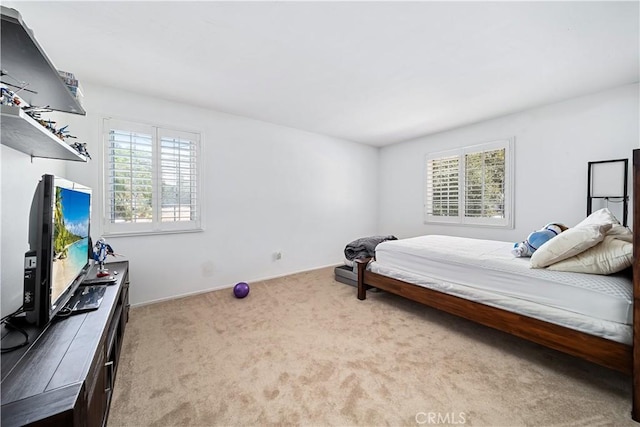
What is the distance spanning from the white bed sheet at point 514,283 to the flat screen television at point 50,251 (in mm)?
2505

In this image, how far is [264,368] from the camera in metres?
1.68

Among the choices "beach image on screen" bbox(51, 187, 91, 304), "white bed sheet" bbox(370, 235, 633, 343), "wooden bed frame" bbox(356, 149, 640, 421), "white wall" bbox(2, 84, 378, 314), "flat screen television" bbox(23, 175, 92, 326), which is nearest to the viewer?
"flat screen television" bbox(23, 175, 92, 326)

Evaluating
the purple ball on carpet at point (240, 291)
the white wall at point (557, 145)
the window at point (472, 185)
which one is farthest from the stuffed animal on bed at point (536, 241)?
the purple ball on carpet at point (240, 291)

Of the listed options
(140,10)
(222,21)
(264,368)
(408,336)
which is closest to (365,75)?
(222,21)

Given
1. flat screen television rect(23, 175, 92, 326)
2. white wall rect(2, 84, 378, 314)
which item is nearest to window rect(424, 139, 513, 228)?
white wall rect(2, 84, 378, 314)

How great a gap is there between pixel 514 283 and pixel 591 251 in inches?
19.3

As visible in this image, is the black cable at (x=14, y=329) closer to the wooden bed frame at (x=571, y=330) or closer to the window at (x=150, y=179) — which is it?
the window at (x=150, y=179)

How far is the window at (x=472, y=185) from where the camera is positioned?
11.1ft

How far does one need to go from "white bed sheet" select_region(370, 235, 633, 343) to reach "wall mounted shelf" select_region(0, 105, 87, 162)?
8.87 ft

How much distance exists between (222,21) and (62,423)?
2.13m

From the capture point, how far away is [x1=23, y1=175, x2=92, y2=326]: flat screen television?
3.38 feet

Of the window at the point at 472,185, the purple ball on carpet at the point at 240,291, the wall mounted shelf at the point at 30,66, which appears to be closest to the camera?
the wall mounted shelf at the point at 30,66

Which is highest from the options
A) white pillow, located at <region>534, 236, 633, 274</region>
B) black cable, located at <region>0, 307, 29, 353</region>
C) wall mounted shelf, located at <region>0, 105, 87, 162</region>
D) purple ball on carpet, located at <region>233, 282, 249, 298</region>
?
wall mounted shelf, located at <region>0, 105, 87, 162</region>

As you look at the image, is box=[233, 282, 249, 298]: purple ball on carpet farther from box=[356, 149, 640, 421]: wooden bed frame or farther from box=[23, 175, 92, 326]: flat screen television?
box=[356, 149, 640, 421]: wooden bed frame
